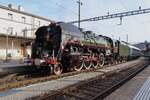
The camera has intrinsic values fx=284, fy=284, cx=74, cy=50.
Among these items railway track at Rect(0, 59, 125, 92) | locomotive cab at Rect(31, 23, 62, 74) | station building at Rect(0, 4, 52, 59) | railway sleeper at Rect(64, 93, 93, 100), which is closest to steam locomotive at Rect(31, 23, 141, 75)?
locomotive cab at Rect(31, 23, 62, 74)

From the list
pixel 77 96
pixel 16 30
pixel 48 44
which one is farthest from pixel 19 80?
pixel 16 30

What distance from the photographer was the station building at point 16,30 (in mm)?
47750

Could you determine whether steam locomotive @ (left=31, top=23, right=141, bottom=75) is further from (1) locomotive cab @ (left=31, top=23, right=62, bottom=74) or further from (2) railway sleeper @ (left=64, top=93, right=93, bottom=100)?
(2) railway sleeper @ (left=64, top=93, right=93, bottom=100)

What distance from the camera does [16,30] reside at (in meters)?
60.8

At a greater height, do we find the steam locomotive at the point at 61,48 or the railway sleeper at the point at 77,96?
the steam locomotive at the point at 61,48

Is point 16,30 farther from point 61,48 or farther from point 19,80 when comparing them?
point 19,80

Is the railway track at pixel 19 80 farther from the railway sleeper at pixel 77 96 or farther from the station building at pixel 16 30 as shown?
the station building at pixel 16 30

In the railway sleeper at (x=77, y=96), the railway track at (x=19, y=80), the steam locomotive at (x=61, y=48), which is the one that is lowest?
the railway sleeper at (x=77, y=96)

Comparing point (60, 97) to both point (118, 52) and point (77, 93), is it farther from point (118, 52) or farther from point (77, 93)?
point (118, 52)

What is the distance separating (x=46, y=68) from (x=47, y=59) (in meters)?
0.82

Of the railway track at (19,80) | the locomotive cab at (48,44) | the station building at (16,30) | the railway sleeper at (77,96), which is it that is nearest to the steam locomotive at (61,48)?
the locomotive cab at (48,44)

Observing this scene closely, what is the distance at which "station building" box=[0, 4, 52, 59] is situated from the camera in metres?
47.8

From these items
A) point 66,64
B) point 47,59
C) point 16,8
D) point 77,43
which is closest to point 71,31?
point 77,43

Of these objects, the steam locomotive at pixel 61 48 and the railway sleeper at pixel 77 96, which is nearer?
the railway sleeper at pixel 77 96
